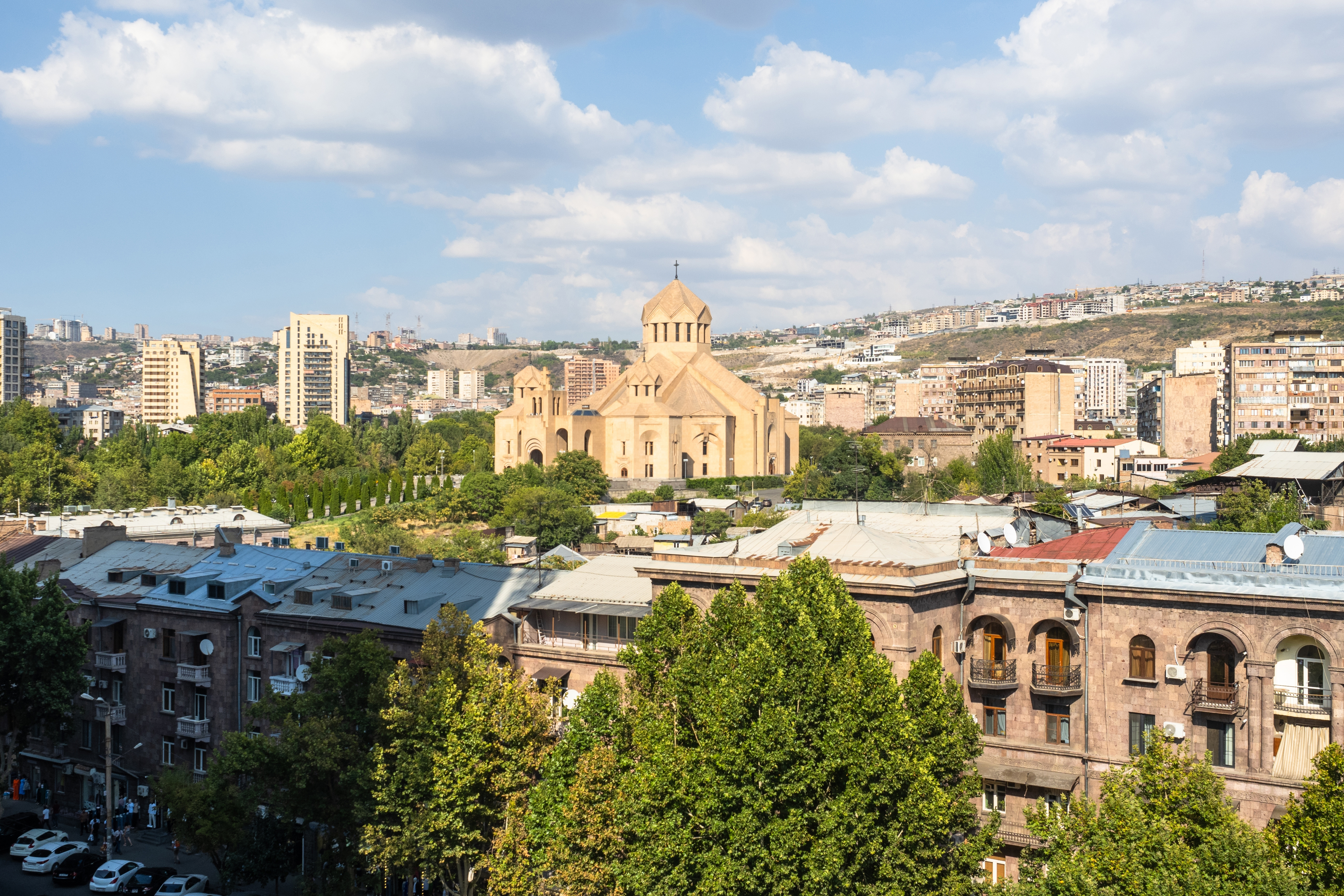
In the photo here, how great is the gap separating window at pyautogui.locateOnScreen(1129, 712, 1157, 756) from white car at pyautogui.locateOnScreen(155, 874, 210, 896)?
2016cm

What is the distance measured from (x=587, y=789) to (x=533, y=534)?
49.0 m

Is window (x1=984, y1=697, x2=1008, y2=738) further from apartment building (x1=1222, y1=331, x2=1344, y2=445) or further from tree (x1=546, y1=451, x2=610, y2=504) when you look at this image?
apartment building (x1=1222, y1=331, x2=1344, y2=445)

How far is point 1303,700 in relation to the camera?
19.6 meters

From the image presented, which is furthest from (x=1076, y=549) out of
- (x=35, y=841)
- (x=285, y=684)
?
(x=35, y=841)

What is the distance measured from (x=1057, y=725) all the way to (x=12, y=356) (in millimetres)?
157134

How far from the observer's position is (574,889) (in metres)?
20.2

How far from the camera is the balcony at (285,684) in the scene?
29.2m

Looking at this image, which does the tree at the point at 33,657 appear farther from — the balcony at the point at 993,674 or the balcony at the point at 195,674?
the balcony at the point at 993,674

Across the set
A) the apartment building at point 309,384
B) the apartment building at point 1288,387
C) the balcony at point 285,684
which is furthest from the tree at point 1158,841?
the apartment building at point 309,384

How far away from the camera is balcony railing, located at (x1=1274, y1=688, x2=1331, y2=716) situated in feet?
63.2

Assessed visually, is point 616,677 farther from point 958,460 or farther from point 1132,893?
point 958,460

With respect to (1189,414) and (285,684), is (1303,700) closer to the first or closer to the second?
(285,684)

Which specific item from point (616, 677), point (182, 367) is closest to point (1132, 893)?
point (616, 677)

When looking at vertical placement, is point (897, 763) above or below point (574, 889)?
A: above
